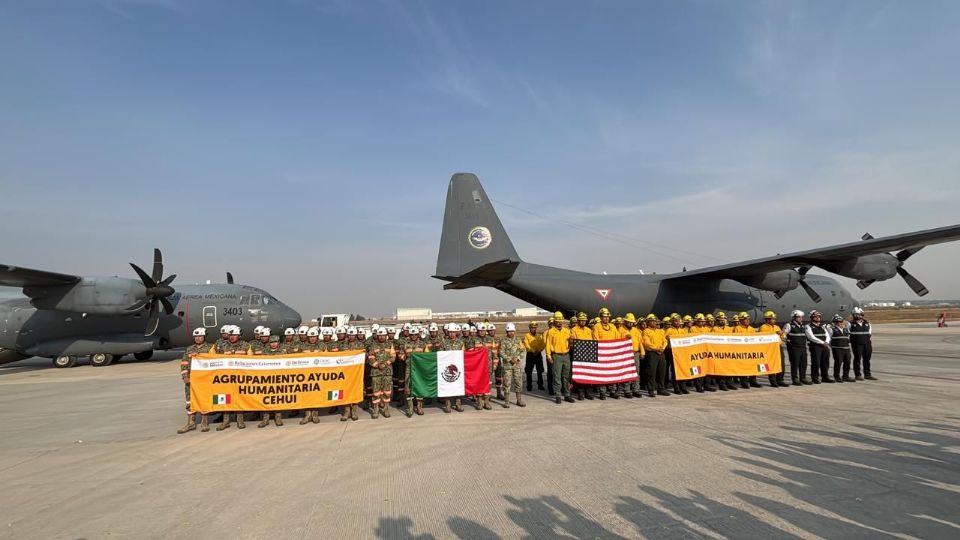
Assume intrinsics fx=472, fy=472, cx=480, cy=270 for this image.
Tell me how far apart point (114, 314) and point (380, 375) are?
741 inches

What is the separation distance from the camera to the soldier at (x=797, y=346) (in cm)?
1280

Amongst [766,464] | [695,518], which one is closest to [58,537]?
[695,518]

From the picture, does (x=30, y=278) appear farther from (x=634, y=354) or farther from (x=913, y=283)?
(x=913, y=283)

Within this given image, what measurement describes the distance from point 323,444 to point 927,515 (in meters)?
7.81

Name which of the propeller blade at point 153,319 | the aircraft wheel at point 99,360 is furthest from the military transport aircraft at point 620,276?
the aircraft wheel at point 99,360

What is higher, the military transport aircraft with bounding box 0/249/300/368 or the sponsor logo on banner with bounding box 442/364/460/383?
the military transport aircraft with bounding box 0/249/300/368

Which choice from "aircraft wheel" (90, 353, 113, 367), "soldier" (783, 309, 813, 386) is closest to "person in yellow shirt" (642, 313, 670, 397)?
"soldier" (783, 309, 813, 386)

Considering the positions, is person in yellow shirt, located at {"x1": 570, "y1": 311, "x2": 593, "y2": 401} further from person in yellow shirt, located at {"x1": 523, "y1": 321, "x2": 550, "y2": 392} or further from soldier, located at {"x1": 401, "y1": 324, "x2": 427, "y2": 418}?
soldier, located at {"x1": 401, "y1": 324, "x2": 427, "y2": 418}

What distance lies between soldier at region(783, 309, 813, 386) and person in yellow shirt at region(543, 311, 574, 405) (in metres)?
6.41

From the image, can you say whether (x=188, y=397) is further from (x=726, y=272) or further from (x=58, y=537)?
(x=726, y=272)

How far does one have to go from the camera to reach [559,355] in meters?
11.3

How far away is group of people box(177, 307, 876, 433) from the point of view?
33.0 feet

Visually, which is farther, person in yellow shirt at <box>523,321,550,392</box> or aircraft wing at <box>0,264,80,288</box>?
aircraft wing at <box>0,264,80,288</box>

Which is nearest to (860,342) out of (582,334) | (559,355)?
(582,334)
